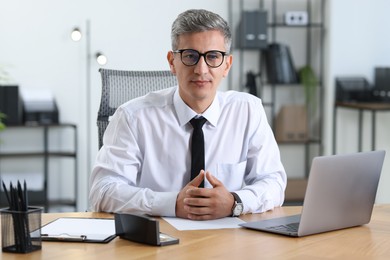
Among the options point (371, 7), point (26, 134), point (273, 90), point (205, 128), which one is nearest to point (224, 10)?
point (273, 90)

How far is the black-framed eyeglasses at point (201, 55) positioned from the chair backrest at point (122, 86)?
52 centimetres

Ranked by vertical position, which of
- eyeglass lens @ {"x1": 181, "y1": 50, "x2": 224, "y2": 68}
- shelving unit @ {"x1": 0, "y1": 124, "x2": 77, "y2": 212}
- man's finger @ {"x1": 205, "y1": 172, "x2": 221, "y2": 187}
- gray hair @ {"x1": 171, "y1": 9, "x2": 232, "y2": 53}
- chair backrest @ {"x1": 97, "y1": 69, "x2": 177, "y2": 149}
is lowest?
shelving unit @ {"x1": 0, "y1": 124, "x2": 77, "y2": 212}

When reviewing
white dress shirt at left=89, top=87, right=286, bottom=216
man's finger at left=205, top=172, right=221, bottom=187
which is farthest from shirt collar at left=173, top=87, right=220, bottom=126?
man's finger at left=205, top=172, right=221, bottom=187

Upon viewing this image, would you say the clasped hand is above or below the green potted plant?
below

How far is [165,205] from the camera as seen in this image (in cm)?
223

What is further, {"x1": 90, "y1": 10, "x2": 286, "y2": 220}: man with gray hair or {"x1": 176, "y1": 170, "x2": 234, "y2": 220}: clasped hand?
{"x1": 90, "y1": 10, "x2": 286, "y2": 220}: man with gray hair

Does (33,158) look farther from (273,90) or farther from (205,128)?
(205,128)

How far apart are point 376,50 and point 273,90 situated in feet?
2.84

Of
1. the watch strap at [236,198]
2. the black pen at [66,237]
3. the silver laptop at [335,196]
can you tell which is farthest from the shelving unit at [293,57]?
the black pen at [66,237]

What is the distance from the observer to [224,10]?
587 centimetres

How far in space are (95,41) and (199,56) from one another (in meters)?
3.33

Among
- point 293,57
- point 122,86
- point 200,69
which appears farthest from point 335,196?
point 293,57

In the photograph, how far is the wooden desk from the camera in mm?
1788

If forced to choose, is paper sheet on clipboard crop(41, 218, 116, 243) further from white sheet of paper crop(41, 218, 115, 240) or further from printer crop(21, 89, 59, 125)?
printer crop(21, 89, 59, 125)
